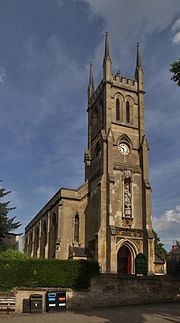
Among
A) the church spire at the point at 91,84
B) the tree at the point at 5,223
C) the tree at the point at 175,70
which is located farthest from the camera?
the church spire at the point at 91,84

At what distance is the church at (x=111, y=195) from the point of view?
35875 millimetres

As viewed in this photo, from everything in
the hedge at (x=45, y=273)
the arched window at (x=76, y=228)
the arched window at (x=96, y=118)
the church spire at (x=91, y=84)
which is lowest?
the hedge at (x=45, y=273)

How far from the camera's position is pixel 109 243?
1347 inches

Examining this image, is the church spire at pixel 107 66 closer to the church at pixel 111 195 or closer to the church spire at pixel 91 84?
the church at pixel 111 195

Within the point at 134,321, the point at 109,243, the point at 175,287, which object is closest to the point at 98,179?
the point at 109,243

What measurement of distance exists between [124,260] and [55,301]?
51.9 ft

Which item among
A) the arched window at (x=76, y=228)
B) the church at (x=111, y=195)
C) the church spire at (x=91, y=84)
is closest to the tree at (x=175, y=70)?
the church at (x=111, y=195)

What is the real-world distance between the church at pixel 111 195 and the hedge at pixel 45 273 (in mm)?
9272

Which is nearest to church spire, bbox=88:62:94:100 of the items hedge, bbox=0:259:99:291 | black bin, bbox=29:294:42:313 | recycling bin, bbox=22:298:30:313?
hedge, bbox=0:259:99:291

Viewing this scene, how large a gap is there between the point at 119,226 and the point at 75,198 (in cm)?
641

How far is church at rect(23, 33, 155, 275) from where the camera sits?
1412 inches

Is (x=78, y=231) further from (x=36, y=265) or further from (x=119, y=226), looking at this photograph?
(x=36, y=265)

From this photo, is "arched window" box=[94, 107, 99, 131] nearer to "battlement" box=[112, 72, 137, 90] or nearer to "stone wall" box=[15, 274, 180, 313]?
"battlement" box=[112, 72, 137, 90]

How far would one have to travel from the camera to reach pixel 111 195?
36.3 metres
